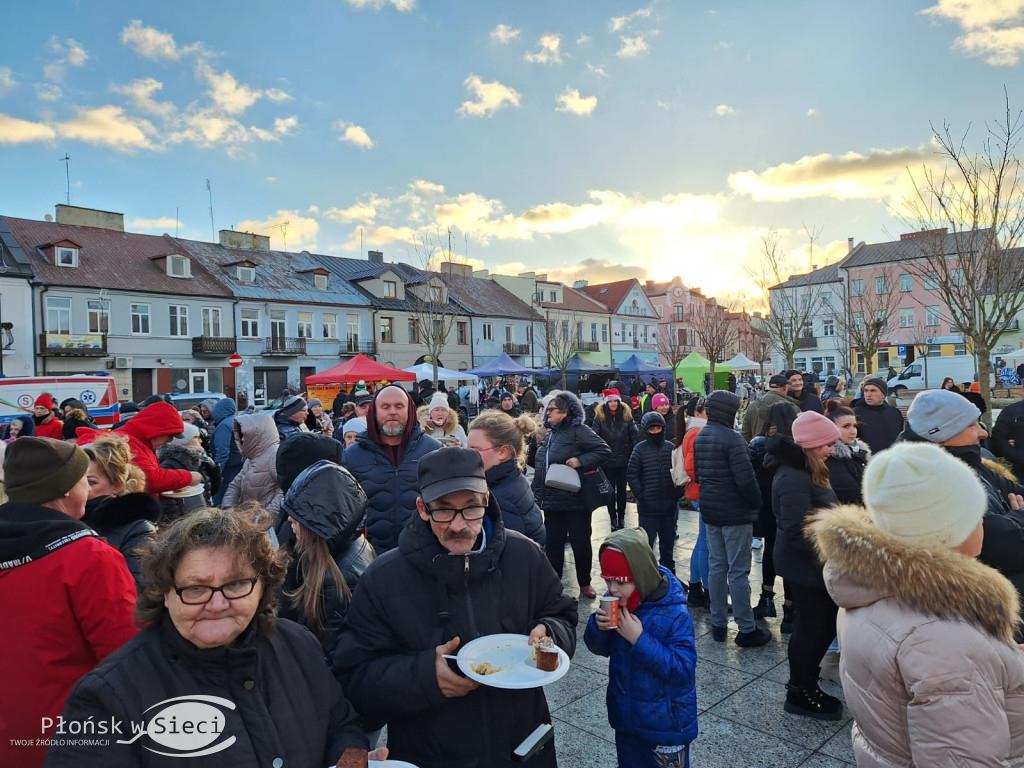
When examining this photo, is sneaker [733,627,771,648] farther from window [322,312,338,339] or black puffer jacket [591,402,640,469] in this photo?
window [322,312,338,339]

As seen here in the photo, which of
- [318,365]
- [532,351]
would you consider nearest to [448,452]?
[318,365]

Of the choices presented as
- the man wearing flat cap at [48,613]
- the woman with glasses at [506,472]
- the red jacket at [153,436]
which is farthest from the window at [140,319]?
the man wearing flat cap at [48,613]

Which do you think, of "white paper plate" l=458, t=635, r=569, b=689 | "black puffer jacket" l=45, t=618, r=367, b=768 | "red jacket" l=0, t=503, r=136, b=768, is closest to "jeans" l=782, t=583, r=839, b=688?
"white paper plate" l=458, t=635, r=569, b=689

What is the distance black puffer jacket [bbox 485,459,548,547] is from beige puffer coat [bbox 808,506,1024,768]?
2342 millimetres

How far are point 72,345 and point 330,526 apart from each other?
105ft

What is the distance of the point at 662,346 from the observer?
5866 cm

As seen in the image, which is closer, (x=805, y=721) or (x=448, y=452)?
(x=448, y=452)

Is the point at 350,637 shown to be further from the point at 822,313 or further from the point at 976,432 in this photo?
the point at 822,313

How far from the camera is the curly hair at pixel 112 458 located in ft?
9.96

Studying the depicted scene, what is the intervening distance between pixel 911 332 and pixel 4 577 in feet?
186

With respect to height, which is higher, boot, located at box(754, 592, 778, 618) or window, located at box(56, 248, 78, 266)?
window, located at box(56, 248, 78, 266)

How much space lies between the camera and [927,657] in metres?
1.67

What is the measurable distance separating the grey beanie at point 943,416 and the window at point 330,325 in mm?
36313

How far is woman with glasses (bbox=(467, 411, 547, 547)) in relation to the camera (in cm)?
404
